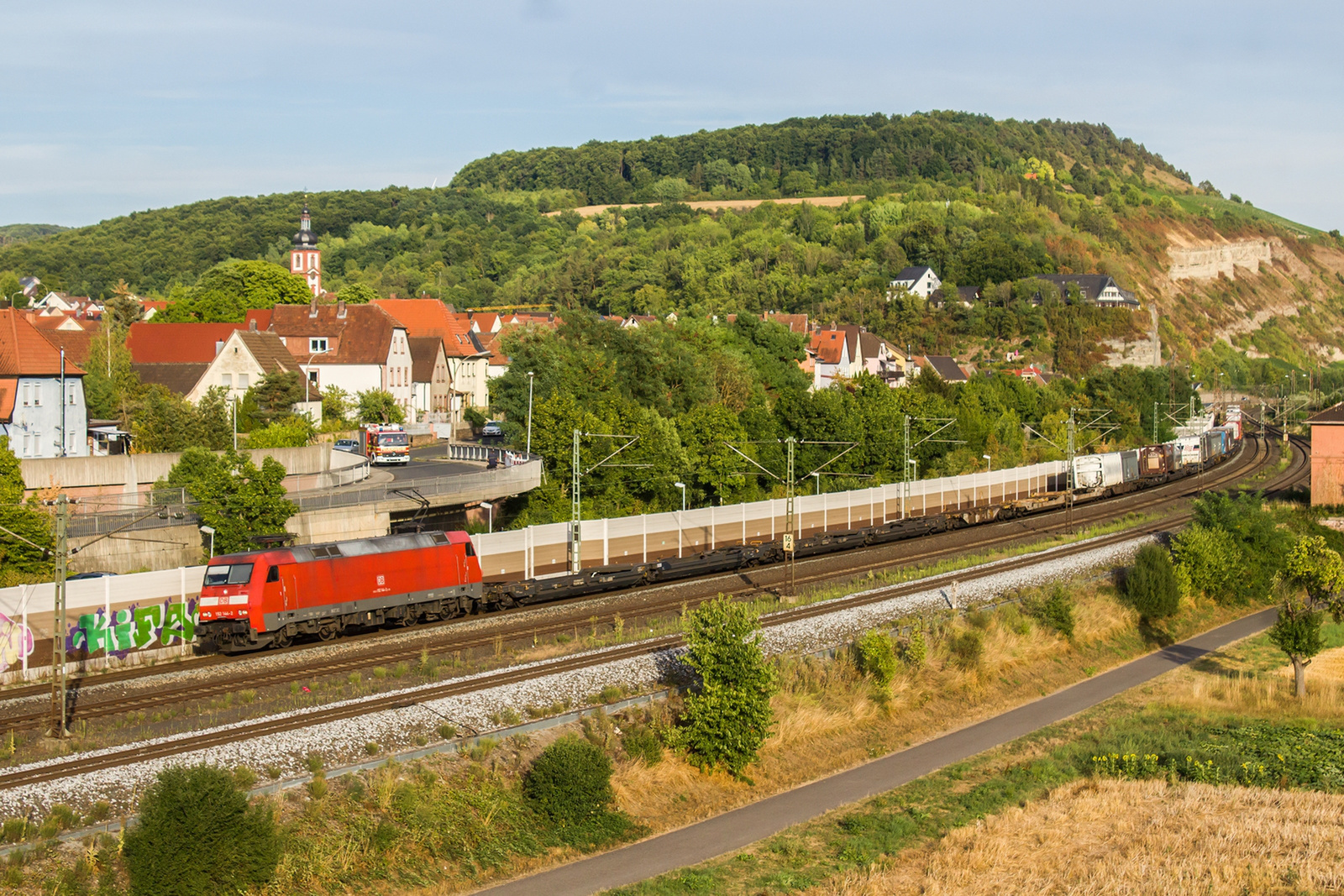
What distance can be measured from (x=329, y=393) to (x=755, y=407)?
3114 cm

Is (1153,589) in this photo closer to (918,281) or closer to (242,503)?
(242,503)

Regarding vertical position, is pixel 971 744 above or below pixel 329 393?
below

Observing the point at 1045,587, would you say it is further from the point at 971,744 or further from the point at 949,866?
the point at 949,866

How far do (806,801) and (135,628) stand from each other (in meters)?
20.3

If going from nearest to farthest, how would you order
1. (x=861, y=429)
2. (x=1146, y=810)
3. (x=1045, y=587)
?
(x=1146, y=810) < (x=1045, y=587) < (x=861, y=429)

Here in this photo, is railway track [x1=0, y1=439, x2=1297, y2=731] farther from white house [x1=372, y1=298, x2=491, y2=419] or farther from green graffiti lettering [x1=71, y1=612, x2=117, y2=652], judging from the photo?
white house [x1=372, y1=298, x2=491, y2=419]

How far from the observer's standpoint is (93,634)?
32.4 meters

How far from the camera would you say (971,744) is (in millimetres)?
30969

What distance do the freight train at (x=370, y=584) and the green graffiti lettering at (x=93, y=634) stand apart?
2.55 metres

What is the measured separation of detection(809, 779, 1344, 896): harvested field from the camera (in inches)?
802

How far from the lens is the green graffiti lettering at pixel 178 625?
3400cm

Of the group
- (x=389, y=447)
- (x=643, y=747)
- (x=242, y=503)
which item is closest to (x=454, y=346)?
(x=389, y=447)

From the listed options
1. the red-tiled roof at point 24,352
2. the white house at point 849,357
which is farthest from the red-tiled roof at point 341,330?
the white house at point 849,357

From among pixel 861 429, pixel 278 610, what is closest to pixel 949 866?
pixel 278 610
